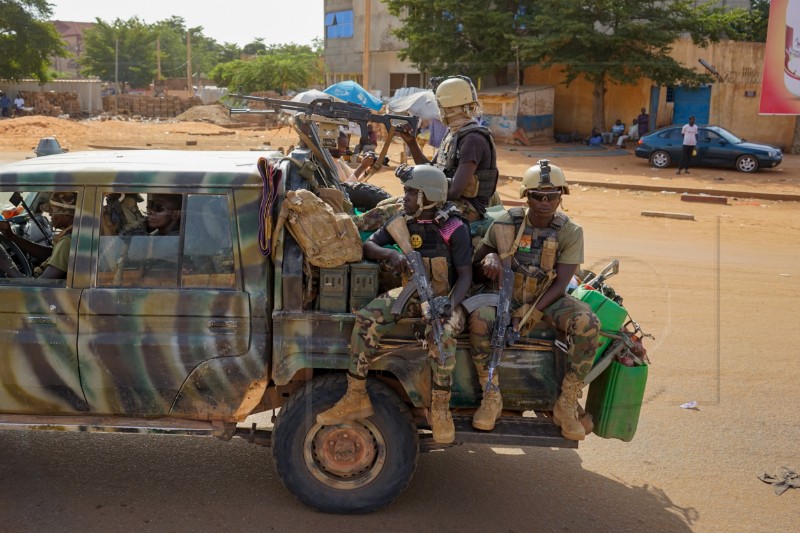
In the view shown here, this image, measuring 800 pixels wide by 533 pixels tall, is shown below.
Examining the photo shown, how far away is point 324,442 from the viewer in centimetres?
Result: 424

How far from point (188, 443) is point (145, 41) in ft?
264

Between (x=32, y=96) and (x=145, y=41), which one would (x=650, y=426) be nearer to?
(x=32, y=96)

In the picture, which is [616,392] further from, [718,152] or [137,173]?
[718,152]

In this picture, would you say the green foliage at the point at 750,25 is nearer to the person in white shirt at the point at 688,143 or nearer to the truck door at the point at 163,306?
the person in white shirt at the point at 688,143

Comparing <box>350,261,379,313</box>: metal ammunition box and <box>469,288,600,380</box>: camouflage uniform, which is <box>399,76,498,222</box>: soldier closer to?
<box>350,261,379,313</box>: metal ammunition box

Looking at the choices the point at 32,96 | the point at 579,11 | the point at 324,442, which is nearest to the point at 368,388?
the point at 324,442

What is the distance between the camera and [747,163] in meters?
23.8

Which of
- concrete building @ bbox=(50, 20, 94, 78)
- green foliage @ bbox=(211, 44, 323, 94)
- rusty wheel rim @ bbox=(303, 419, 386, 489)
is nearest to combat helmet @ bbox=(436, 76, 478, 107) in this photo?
rusty wheel rim @ bbox=(303, 419, 386, 489)

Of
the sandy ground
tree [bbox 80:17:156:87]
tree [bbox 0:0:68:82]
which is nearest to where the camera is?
the sandy ground

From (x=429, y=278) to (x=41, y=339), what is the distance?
79.7 inches

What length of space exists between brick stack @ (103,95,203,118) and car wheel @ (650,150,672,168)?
3510 centimetres

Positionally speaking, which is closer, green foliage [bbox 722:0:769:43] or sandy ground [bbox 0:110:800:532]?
sandy ground [bbox 0:110:800:532]

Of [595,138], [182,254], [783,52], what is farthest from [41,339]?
[595,138]

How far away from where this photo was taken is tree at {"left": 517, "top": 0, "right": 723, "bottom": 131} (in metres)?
29.2
